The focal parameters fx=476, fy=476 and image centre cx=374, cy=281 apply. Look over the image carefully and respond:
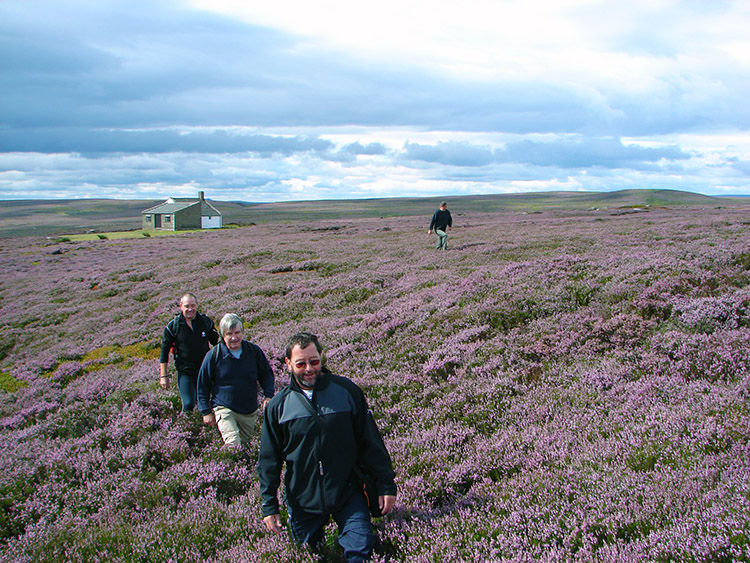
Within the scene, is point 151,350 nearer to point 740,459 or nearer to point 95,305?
point 95,305

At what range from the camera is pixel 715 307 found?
964cm

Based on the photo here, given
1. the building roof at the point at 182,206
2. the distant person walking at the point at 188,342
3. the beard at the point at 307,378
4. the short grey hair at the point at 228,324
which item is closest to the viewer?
the beard at the point at 307,378

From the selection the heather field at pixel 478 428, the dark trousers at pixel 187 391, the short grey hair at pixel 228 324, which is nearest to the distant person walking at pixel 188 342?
the dark trousers at pixel 187 391

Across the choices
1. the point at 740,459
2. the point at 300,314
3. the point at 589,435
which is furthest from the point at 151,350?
the point at 740,459

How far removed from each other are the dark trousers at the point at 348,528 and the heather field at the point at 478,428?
0.19 meters

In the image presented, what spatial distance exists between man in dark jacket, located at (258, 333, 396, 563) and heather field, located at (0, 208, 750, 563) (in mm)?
422

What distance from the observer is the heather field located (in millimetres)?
4551

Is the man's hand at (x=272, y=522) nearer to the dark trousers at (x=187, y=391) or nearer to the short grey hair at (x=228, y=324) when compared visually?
the short grey hair at (x=228, y=324)

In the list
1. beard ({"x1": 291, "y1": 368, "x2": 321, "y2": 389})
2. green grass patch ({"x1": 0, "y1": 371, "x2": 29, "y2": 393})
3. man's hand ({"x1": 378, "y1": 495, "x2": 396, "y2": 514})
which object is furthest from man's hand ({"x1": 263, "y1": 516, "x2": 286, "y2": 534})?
green grass patch ({"x1": 0, "y1": 371, "x2": 29, "y2": 393})

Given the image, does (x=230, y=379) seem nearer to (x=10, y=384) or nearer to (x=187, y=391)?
(x=187, y=391)

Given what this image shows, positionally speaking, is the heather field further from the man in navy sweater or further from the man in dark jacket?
the man in navy sweater

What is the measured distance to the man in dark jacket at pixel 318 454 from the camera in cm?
465

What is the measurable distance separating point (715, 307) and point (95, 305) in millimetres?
25653

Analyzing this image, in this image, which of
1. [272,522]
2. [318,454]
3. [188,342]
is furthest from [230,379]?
[318,454]
